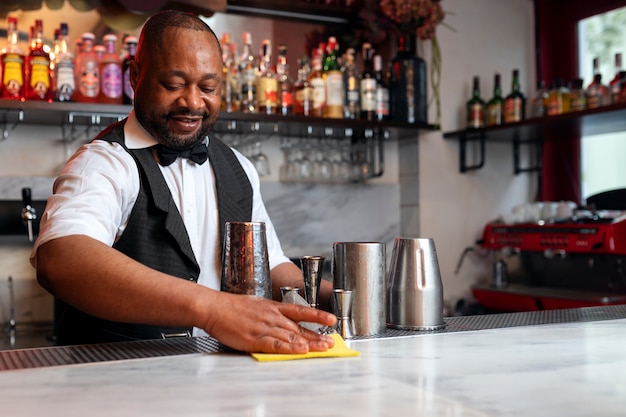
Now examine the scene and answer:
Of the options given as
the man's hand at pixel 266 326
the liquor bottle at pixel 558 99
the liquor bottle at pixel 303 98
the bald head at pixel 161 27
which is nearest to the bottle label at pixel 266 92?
the liquor bottle at pixel 303 98

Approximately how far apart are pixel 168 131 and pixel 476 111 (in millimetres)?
1951

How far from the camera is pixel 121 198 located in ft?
4.79

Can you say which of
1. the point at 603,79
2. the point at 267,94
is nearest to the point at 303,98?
the point at 267,94

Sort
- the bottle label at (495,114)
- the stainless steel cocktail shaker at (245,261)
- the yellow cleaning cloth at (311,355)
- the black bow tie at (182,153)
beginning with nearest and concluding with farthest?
the yellow cleaning cloth at (311,355), the stainless steel cocktail shaker at (245,261), the black bow tie at (182,153), the bottle label at (495,114)

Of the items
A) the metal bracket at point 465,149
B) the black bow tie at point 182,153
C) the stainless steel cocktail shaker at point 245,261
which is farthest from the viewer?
the metal bracket at point 465,149

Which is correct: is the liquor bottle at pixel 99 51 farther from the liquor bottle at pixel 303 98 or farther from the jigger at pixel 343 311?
the jigger at pixel 343 311

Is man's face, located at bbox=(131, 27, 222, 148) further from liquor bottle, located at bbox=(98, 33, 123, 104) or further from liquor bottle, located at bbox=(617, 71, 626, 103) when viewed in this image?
liquor bottle, located at bbox=(617, 71, 626, 103)

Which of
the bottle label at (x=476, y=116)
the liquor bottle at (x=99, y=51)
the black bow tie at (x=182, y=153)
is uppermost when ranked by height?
the liquor bottle at (x=99, y=51)

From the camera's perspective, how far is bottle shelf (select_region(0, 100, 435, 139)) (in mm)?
2482

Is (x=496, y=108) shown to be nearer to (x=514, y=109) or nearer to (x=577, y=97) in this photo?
(x=514, y=109)

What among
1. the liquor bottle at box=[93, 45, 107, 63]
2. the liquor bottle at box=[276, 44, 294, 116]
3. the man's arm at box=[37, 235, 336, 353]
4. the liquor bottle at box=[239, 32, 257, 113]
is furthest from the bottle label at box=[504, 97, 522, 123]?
the man's arm at box=[37, 235, 336, 353]

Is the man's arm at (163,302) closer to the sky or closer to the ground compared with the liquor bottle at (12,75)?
closer to the ground

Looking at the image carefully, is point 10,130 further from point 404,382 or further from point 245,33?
point 404,382

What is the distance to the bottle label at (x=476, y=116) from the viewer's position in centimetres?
320
